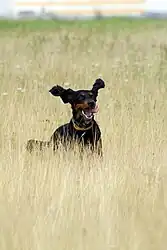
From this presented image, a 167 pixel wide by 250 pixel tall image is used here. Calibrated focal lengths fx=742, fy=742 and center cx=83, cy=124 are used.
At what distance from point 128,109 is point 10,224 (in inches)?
134

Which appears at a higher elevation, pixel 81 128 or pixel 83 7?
pixel 83 7

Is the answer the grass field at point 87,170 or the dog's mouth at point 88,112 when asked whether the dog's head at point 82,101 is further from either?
the grass field at point 87,170

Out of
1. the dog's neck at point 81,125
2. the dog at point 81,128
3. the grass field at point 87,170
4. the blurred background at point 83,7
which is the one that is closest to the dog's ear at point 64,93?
the dog at point 81,128

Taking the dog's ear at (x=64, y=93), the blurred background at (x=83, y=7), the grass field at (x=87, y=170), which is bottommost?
the grass field at (x=87, y=170)

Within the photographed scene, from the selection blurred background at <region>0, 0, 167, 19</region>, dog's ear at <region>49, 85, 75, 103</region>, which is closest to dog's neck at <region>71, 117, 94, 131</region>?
dog's ear at <region>49, 85, 75, 103</region>

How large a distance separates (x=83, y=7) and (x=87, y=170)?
53.8 metres

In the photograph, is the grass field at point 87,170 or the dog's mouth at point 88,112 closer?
the grass field at point 87,170

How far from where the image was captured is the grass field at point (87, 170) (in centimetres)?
437

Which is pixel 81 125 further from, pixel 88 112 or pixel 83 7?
pixel 83 7

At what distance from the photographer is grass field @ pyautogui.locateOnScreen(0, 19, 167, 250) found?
437 centimetres

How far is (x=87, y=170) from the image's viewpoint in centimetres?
557

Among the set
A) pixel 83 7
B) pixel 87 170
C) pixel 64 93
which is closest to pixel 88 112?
pixel 64 93

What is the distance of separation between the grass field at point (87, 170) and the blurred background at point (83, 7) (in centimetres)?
4768

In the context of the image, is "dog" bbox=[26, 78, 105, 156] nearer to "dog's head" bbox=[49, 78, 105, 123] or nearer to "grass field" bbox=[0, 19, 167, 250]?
"dog's head" bbox=[49, 78, 105, 123]
